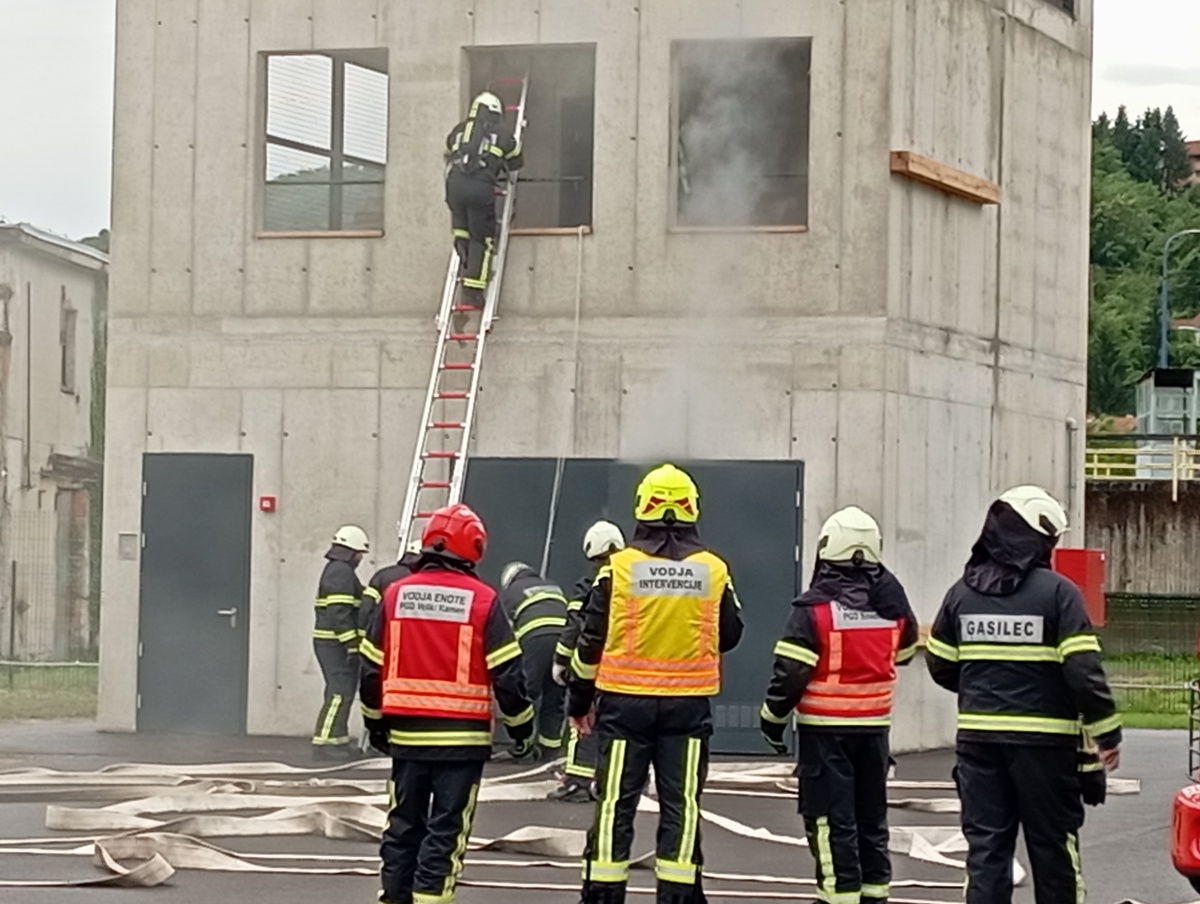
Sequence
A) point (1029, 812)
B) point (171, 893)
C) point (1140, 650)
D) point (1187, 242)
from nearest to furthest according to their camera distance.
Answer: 1. point (1029, 812)
2. point (171, 893)
3. point (1140, 650)
4. point (1187, 242)

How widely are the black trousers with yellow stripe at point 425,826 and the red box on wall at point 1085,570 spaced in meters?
10.1

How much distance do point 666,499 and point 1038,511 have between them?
69.5 inches

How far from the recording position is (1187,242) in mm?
86750

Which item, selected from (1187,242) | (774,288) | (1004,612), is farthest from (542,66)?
(1187,242)

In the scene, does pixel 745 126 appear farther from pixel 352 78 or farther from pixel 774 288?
pixel 352 78

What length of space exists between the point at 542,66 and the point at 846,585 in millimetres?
10931

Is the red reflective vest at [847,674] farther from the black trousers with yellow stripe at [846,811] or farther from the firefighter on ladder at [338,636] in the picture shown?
the firefighter on ladder at [338,636]

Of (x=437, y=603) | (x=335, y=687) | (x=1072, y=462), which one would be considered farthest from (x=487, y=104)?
(x=437, y=603)

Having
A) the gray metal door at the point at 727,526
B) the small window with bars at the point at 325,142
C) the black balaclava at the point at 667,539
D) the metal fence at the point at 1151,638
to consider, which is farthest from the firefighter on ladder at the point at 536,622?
the metal fence at the point at 1151,638

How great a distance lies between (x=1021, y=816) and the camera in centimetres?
884

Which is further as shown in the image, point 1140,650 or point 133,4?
point 1140,650

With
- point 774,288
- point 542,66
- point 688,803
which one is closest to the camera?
point 688,803

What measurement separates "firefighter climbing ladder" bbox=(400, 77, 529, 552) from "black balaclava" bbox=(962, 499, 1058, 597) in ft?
33.0

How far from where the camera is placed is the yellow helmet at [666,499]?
9898 millimetres
